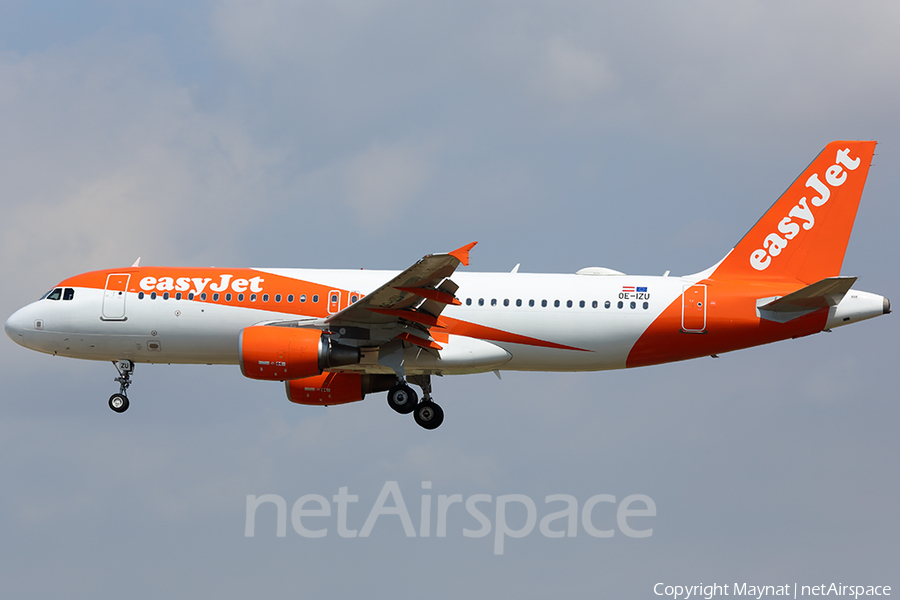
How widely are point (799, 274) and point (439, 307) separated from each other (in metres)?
12.2

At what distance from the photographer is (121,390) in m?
35.8

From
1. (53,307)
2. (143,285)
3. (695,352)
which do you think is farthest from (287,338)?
(695,352)

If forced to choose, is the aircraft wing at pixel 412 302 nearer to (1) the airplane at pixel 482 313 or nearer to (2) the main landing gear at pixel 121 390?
(1) the airplane at pixel 482 313

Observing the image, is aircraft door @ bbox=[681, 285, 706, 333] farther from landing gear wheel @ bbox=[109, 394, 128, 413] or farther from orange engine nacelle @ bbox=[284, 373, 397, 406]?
landing gear wheel @ bbox=[109, 394, 128, 413]

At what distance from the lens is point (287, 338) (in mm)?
31453

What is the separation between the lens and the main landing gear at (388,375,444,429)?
115ft

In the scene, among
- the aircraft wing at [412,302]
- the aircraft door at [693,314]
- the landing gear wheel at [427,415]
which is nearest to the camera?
the aircraft wing at [412,302]

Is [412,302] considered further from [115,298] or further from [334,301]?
[115,298]

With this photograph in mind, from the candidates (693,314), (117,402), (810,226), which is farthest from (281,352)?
(810,226)

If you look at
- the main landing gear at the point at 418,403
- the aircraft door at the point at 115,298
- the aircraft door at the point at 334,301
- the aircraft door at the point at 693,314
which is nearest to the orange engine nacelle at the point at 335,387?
the main landing gear at the point at 418,403

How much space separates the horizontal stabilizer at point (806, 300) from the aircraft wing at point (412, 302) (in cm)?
1008

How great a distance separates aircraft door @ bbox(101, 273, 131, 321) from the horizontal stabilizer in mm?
21018

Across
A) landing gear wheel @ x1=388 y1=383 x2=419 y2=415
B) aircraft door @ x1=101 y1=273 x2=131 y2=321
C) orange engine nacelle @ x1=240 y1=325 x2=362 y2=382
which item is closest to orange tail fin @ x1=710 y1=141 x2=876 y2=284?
landing gear wheel @ x1=388 y1=383 x2=419 y2=415

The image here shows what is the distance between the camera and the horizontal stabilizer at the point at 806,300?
3105 cm
